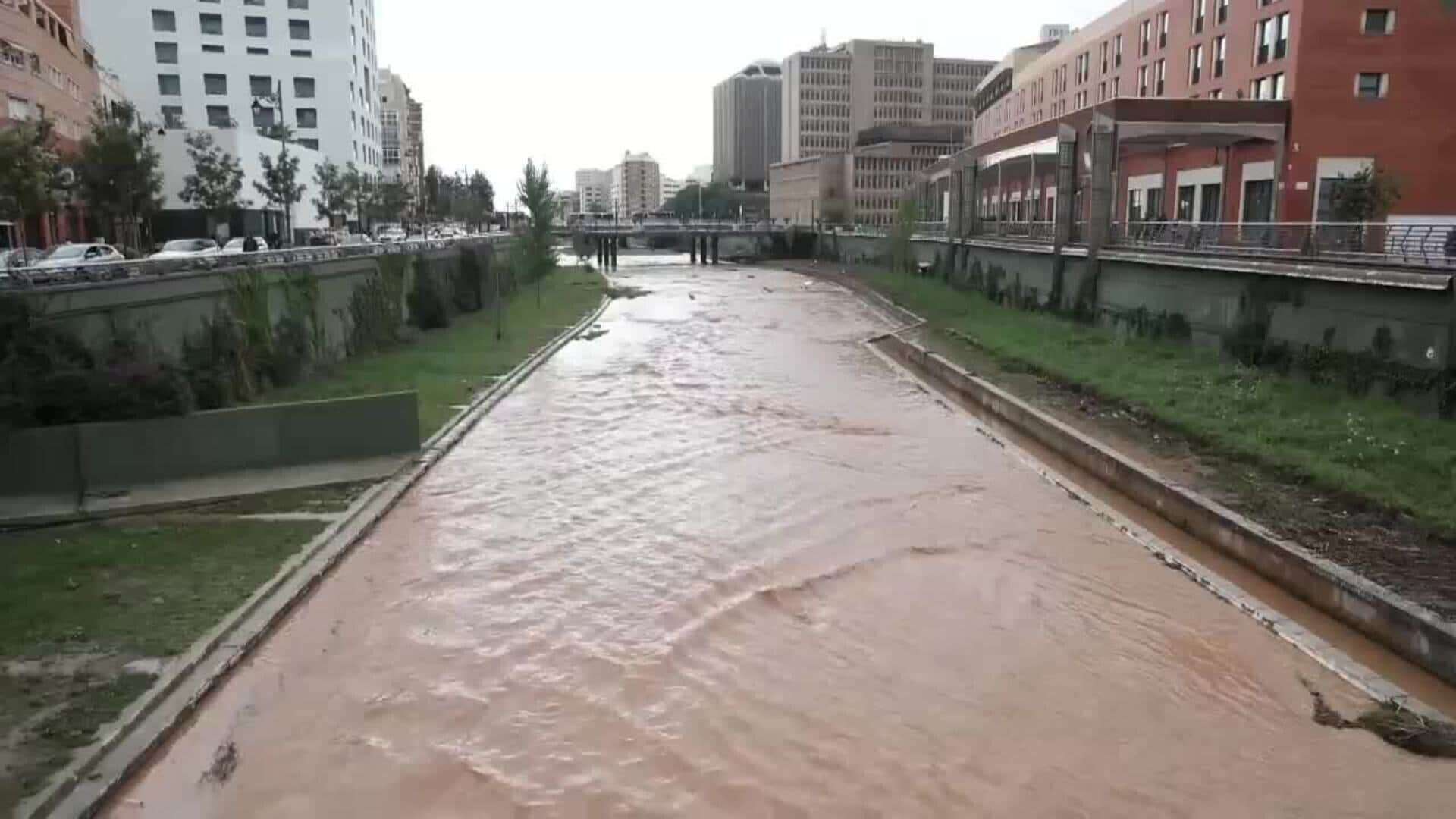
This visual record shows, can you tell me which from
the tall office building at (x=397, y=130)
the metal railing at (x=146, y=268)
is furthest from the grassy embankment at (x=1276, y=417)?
the tall office building at (x=397, y=130)

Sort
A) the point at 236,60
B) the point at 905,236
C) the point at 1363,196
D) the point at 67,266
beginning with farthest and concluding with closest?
the point at 236,60 < the point at 905,236 < the point at 1363,196 < the point at 67,266

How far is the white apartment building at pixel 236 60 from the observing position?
290 ft

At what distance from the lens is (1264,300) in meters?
23.0

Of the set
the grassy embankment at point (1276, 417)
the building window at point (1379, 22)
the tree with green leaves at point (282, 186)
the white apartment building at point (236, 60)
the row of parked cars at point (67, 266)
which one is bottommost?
the grassy embankment at point (1276, 417)

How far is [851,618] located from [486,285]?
3723cm

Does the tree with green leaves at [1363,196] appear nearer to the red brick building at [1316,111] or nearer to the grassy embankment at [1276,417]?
the red brick building at [1316,111]

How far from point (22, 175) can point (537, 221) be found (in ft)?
107

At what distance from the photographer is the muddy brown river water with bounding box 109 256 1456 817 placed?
24.5 ft

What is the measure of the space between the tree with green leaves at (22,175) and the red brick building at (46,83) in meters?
10.8

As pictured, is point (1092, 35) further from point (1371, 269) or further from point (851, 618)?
point (851, 618)

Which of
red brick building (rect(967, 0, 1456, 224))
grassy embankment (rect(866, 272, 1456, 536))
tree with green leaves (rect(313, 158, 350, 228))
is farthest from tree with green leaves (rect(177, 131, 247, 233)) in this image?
grassy embankment (rect(866, 272, 1456, 536))

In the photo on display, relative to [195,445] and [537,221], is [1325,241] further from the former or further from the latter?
[537,221]

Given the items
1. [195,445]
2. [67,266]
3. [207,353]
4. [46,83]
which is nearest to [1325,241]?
[207,353]

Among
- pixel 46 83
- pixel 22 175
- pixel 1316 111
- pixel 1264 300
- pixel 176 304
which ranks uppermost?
pixel 46 83
